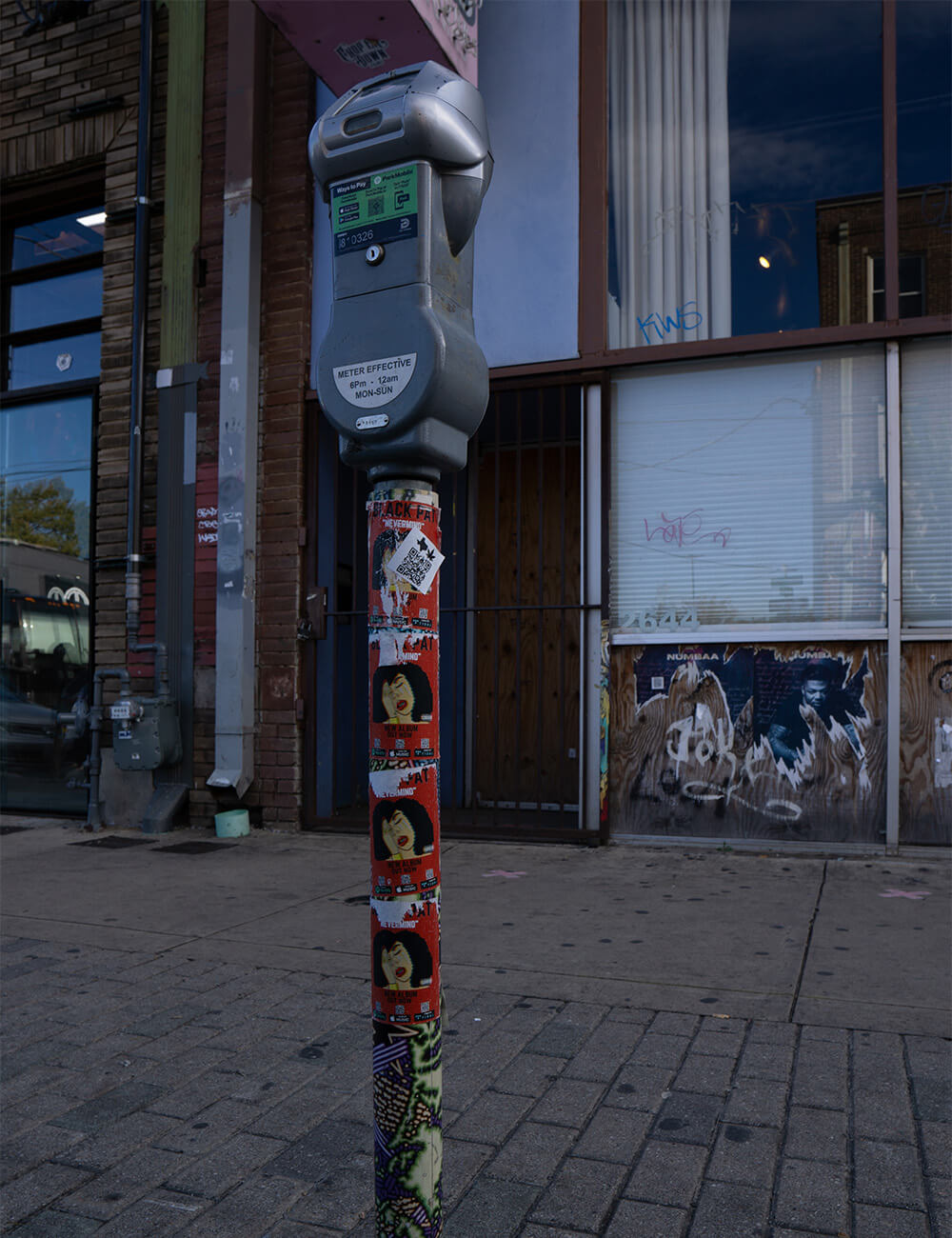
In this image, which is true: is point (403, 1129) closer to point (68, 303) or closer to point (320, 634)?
point (320, 634)

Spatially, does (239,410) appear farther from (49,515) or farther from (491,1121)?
(491,1121)

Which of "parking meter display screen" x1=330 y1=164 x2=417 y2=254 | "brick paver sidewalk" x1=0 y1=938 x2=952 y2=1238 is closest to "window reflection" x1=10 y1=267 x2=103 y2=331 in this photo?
"brick paver sidewalk" x1=0 y1=938 x2=952 y2=1238

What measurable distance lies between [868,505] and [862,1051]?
395 centimetres

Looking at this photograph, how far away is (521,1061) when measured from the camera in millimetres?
3123

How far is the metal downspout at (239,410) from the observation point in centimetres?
741

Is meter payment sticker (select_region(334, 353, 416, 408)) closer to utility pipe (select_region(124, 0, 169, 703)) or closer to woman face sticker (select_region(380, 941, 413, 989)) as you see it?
woman face sticker (select_region(380, 941, 413, 989))

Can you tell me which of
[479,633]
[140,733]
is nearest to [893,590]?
[479,633]

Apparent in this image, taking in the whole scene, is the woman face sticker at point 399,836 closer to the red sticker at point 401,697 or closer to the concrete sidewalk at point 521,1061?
the red sticker at point 401,697

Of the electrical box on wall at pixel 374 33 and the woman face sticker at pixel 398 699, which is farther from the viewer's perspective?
the electrical box on wall at pixel 374 33

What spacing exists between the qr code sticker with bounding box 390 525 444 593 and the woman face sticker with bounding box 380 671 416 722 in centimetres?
18

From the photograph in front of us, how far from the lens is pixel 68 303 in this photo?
8875 mm

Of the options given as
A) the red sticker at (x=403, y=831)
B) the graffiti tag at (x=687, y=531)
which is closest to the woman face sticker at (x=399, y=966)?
the red sticker at (x=403, y=831)

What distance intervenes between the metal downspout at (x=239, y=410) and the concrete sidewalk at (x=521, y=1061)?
2047 millimetres

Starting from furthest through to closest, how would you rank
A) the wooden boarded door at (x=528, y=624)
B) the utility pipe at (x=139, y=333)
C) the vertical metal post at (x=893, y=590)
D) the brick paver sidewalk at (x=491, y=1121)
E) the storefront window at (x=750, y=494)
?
1. the wooden boarded door at (x=528, y=624)
2. the utility pipe at (x=139, y=333)
3. the storefront window at (x=750, y=494)
4. the vertical metal post at (x=893, y=590)
5. the brick paver sidewalk at (x=491, y=1121)
